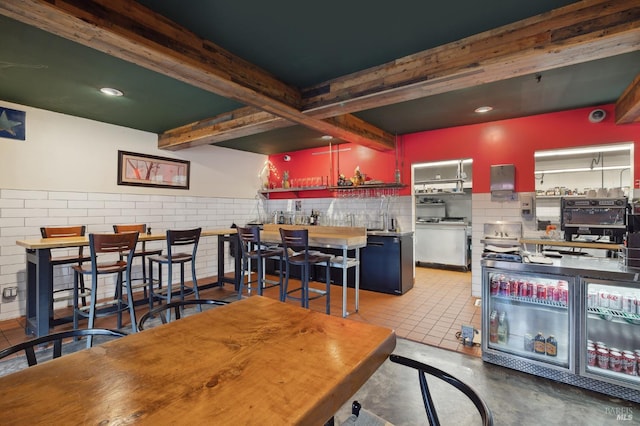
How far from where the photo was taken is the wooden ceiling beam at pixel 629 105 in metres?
3.01

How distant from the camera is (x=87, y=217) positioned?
441cm

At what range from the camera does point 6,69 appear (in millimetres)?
2871

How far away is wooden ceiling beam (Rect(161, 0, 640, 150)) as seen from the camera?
6.45ft

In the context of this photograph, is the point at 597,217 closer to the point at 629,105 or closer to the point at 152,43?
the point at 629,105

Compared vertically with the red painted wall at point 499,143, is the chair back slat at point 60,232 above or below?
below

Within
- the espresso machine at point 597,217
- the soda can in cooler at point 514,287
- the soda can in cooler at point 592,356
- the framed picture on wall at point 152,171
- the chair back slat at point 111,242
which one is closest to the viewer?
the soda can in cooler at point 592,356

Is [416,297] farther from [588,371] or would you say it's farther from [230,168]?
[230,168]

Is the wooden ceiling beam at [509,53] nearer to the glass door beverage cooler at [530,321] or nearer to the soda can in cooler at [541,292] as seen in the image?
the glass door beverage cooler at [530,321]

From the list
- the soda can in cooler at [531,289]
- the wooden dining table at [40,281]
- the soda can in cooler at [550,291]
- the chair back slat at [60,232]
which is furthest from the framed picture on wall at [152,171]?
the soda can in cooler at [550,291]

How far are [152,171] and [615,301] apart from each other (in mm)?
5852

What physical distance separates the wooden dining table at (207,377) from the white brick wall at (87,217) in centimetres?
401

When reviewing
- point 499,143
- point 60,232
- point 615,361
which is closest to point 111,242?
point 60,232

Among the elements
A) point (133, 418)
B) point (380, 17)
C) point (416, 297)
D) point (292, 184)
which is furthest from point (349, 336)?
point (292, 184)

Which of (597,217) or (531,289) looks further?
(597,217)
